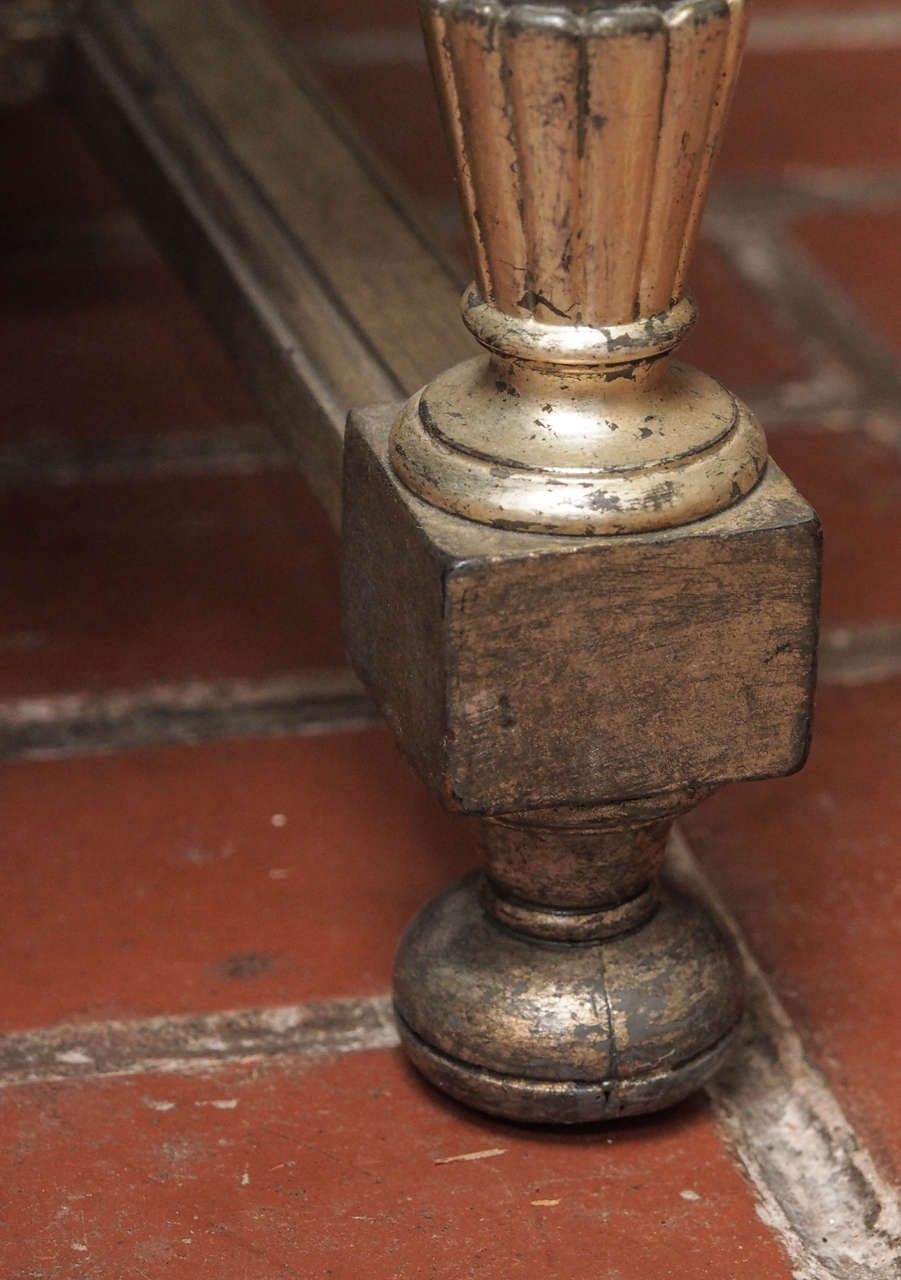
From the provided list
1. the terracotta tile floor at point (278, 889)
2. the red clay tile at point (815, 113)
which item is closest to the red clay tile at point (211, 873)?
the terracotta tile floor at point (278, 889)

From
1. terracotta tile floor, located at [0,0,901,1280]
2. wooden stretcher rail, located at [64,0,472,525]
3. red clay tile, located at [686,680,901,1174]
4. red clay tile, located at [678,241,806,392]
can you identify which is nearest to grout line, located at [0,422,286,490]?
terracotta tile floor, located at [0,0,901,1280]

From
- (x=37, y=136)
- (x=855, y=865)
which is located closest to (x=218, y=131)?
(x=855, y=865)

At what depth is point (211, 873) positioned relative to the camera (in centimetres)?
79

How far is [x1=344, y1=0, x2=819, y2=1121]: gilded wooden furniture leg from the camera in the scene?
53 centimetres

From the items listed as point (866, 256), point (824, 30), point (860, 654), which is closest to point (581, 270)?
point (860, 654)

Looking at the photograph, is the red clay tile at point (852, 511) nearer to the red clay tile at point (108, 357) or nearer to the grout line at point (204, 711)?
the grout line at point (204, 711)

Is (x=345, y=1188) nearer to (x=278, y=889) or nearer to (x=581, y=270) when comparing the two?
(x=278, y=889)

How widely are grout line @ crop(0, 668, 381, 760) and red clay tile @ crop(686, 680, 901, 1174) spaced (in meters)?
0.18

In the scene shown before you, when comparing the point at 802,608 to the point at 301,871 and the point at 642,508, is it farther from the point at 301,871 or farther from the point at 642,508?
the point at 301,871

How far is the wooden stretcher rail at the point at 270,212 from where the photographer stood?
2.49 feet

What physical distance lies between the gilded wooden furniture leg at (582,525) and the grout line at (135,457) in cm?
49

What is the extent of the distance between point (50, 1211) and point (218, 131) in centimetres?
52

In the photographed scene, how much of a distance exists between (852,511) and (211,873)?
44 centimetres

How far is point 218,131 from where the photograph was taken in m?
0.95
